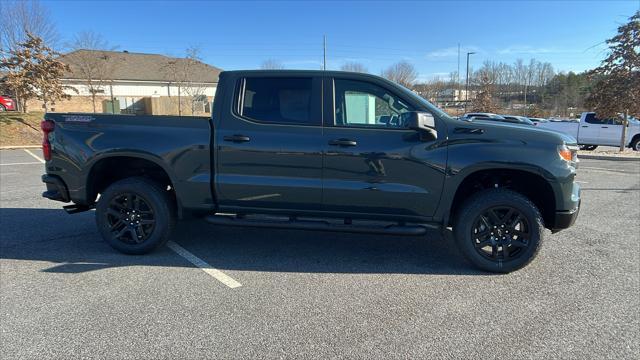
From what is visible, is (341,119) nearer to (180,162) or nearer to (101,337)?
(180,162)

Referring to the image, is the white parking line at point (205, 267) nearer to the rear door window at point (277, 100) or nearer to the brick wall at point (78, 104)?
the rear door window at point (277, 100)

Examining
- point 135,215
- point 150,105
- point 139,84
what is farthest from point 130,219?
point 139,84

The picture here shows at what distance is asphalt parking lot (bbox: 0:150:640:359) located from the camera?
2777 mm

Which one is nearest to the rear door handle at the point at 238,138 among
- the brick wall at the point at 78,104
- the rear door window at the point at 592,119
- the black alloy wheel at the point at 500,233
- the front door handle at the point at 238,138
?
the front door handle at the point at 238,138

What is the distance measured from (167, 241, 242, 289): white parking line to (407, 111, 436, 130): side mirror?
87.0 inches

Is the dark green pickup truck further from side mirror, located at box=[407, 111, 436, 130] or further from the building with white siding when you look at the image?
the building with white siding

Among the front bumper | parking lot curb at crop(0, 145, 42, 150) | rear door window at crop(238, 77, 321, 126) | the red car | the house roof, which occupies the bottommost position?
parking lot curb at crop(0, 145, 42, 150)

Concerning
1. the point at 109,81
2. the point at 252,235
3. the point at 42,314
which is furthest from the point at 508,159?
the point at 109,81

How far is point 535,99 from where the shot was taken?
189 ft

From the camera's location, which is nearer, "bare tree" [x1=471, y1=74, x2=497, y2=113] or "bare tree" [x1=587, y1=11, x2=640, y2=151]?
"bare tree" [x1=587, y1=11, x2=640, y2=151]

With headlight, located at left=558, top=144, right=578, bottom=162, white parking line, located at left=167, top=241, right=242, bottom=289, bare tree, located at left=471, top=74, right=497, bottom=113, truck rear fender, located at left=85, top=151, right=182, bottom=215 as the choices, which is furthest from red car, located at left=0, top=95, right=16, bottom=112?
bare tree, located at left=471, top=74, right=497, bottom=113

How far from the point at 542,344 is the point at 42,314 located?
3786 mm

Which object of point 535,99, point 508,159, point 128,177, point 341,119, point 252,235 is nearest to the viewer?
point 508,159

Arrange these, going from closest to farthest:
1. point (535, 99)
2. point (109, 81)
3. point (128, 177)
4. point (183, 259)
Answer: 1. point (183, 259)
2. point (128, 177)
3. point (109, 81)
4. point (535, 99)
